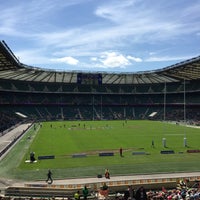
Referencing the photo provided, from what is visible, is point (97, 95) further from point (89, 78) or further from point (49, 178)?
point (49, 178)

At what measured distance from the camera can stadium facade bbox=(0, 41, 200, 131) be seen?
11931 cm

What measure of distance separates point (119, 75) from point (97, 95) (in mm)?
13880

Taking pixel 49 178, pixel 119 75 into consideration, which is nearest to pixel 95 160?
pixel 49 178

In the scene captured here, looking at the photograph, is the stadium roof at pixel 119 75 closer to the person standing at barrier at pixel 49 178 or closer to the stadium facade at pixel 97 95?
the stadium facade at pixel 97 95

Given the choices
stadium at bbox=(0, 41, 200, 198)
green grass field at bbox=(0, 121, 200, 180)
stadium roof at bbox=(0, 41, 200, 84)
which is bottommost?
green grass field at bbox=(0, 121, 200, 180)

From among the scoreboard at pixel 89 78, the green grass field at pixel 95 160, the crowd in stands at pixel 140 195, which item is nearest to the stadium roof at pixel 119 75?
the scoreboard at pixel 89 78

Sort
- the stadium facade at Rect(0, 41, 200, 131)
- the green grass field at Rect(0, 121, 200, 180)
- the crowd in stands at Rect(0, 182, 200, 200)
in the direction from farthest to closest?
the stadium facade at Rect(0, 41, 200, 131), the green grass field at Rect(0, 121, 200, 180), the crowd in stands at Rect(0, 182, 200, 200)

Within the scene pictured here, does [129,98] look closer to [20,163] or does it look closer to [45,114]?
[45,114]

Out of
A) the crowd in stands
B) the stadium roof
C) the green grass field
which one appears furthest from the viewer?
the stadium roof

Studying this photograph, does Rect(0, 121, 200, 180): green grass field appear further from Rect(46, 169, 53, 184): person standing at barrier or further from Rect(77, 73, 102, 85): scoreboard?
Rect(77, 73, 102, 85): scoreboard

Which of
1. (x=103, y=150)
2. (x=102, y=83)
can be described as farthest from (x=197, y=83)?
(x=103, y=150)

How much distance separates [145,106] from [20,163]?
104793 mm

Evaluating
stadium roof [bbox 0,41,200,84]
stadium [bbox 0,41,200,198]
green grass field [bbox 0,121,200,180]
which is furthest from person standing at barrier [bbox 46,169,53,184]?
stadium [bbox 0,41,200,198]

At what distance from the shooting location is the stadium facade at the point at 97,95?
119312mm
